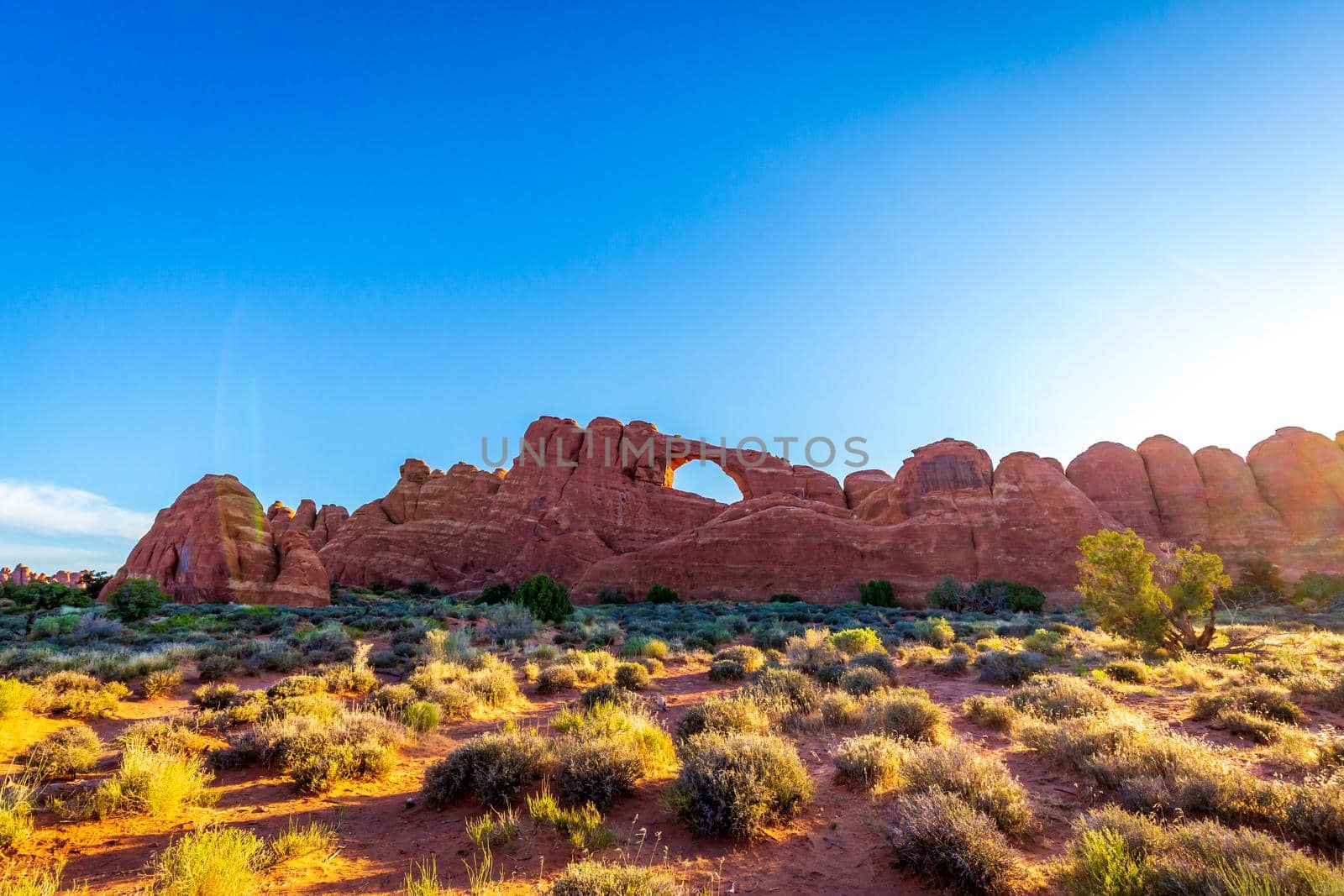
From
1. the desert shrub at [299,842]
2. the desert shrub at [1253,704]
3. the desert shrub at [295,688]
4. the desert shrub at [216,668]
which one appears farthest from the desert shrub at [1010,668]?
the desert shrub at [216,668]

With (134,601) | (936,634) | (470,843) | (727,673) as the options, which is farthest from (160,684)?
(936,634)

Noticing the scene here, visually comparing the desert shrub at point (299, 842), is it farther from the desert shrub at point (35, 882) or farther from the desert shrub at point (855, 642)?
the desert shrub at point (855, 642)

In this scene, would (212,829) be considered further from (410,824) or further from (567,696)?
(567,696)

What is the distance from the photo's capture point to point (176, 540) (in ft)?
120

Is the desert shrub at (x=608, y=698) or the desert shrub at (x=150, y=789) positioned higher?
the desert shrub at (x=150, y=789)

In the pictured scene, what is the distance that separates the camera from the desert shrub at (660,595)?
144 feet

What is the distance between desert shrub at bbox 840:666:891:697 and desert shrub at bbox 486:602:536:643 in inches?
398

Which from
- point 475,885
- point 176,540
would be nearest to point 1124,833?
point 475,885

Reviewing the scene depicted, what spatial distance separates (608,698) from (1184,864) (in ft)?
24.3

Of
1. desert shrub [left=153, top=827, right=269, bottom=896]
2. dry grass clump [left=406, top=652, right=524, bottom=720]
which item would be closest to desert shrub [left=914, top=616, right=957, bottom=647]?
dry grass clump [left=406, top=652, right=524, bottom=720]

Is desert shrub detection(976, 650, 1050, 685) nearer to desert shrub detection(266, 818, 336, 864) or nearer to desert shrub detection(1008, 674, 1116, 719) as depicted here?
desert shrub detection(1008, 674, 1116, 719)

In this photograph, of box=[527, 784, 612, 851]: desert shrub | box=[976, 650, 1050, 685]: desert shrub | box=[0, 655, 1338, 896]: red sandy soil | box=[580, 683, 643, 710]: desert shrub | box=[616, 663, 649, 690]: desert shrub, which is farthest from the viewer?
box=[976, 650, 1050, 685]: desert shrub

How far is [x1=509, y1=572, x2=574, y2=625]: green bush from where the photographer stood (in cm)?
2341

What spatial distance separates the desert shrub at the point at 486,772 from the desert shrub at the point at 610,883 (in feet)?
7.54
